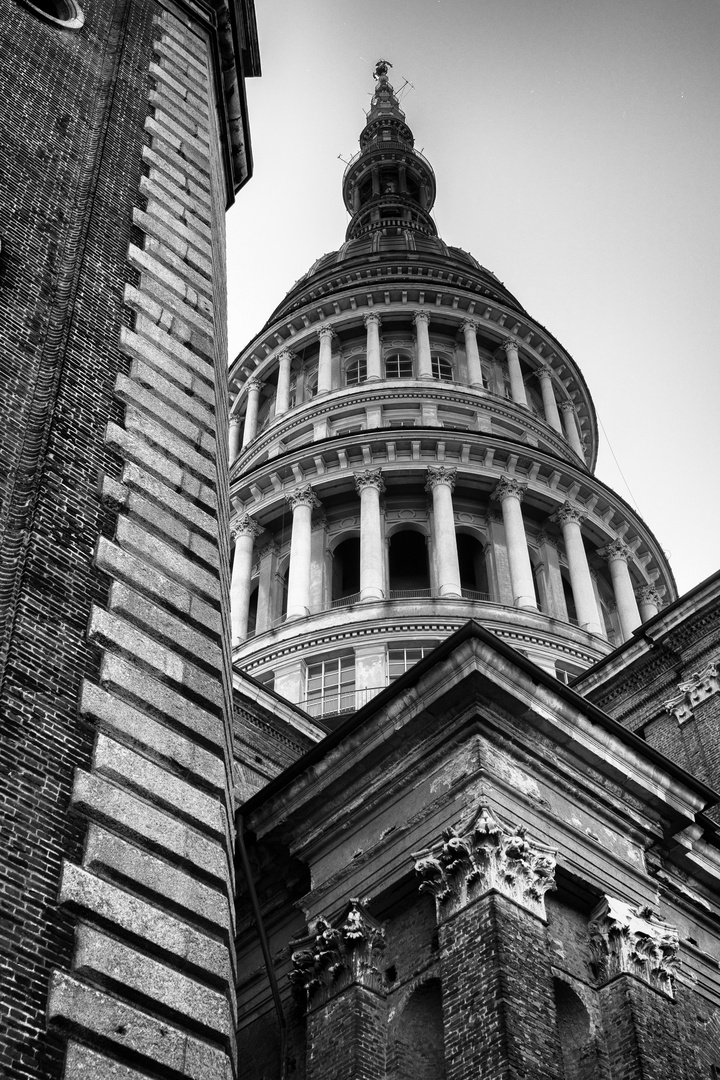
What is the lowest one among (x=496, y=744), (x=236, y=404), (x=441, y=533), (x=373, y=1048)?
(x=373, y=1048)

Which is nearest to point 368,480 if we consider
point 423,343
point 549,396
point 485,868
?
point 423,343

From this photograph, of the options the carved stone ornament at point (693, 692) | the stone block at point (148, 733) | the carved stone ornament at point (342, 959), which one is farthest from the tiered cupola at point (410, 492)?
the stone block at point (148, 733)

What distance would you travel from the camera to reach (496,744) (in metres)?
16.6

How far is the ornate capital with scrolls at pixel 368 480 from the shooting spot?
43906 millimetres

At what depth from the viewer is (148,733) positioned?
1084cm

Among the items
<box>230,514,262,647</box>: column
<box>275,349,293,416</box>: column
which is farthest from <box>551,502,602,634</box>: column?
<box>275,349,293,416</box>: column

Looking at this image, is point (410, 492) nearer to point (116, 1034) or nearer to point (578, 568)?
point (578, 568)

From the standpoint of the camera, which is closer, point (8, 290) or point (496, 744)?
point (8, 290)

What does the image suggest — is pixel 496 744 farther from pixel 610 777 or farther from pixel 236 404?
pixel 236 404

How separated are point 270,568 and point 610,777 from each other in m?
27.8

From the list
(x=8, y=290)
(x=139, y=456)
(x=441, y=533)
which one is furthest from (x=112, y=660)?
(x=441, y=533)

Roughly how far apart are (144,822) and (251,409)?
1727 inches

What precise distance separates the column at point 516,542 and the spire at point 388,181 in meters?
27.9

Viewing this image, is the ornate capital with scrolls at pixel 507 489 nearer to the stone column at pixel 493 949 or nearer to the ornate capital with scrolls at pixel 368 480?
the ornate capital with scrolls at pixel 368 480
